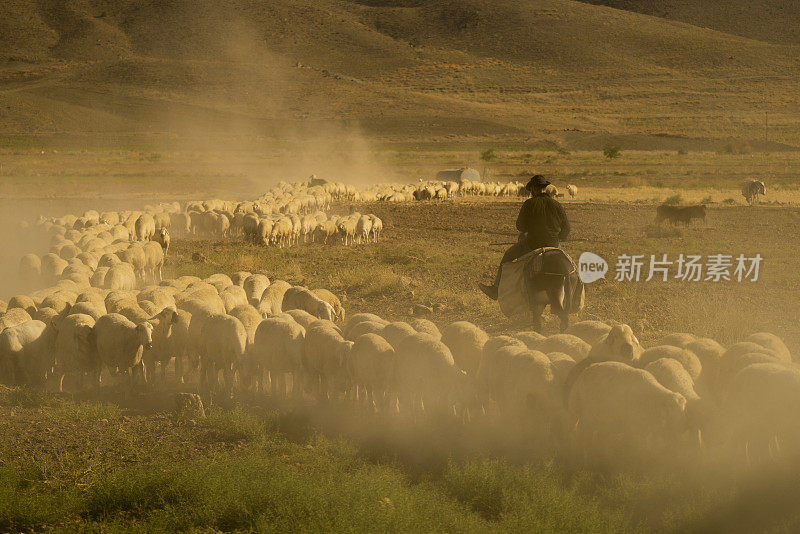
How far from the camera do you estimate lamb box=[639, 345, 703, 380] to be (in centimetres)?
744

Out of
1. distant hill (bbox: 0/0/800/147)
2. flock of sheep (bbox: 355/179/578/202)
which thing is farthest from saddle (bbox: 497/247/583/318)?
distant hill (bbox: 0/0/800/147)

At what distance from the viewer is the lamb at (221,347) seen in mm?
8984

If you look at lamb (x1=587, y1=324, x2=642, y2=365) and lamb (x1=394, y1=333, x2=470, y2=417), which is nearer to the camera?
lamb (x1=587, y1=324, x2=642, y2=365)

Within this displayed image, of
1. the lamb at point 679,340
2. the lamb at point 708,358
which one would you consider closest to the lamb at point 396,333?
the lamb at point 679,340

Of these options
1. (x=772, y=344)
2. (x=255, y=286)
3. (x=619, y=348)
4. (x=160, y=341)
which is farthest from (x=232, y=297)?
(x=772, y=344)

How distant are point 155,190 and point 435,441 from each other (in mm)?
34822

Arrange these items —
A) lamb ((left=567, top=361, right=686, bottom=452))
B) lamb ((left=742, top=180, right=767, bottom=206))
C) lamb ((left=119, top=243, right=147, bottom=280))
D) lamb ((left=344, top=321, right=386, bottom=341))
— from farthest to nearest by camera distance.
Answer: lamb ((left=742, top=180, right=767, bottom=206))
lamb ((left=119, top=243, right=147, bottom=280))
lamb ((left=344, top=321, right=386, bottom=341))
lamb ((left=567, top=361, right=686, bottom=452))

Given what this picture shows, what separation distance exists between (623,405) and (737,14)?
142246mm

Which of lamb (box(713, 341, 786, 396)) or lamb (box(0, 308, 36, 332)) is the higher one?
lamb (box(713, 341, 786, 396))

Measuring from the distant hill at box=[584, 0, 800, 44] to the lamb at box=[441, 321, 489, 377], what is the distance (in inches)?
4918

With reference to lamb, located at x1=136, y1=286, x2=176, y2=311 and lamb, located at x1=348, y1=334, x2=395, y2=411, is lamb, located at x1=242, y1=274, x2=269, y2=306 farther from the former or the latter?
lamb, located at x1=348, y1=334, x2=395, y2=411

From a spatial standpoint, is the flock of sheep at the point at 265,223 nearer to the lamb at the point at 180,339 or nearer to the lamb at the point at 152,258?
the lamb at the point at 152,258

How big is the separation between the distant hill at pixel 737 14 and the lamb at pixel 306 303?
123466 mm

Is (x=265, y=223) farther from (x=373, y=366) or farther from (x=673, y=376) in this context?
(x=673, y=376)
